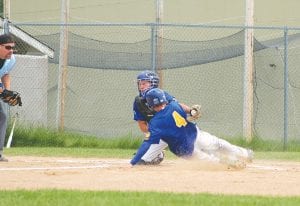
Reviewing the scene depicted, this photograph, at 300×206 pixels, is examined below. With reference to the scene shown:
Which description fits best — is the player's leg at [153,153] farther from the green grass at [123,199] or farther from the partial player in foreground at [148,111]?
the green grass at [123,199]

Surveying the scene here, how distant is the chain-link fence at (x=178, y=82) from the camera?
57.0ft

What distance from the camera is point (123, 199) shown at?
23.2 feet

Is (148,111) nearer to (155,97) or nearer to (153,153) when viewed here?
(153,153)

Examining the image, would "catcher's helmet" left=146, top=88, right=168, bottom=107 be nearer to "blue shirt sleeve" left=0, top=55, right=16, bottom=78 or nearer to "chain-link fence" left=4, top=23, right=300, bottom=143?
"blue shirt sleeve" left=0, top=55, right=16, bottom=78

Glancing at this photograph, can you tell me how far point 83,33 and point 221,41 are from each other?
5347mm

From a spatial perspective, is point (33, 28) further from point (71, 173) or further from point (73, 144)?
point (71, 173)

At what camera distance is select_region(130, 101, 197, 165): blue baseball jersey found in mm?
10508

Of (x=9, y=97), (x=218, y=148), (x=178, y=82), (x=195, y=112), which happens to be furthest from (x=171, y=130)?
(x=178, y=82)

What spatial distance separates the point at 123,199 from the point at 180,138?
362 cm

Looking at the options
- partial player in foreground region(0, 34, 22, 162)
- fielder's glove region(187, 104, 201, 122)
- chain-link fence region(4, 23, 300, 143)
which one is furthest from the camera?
chain-link fence region(4, 23, 300, 143)

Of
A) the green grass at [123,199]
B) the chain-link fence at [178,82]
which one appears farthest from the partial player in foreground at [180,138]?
the chain-link fence at [178,82]

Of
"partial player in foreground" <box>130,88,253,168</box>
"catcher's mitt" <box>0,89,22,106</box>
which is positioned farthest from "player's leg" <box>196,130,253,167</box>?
"catcher's mitt" <box>0,89,22,106</box>

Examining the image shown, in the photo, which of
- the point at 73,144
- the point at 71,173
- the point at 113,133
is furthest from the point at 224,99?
the point at 71,173

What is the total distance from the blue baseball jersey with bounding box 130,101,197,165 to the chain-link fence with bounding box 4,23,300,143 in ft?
21.1
